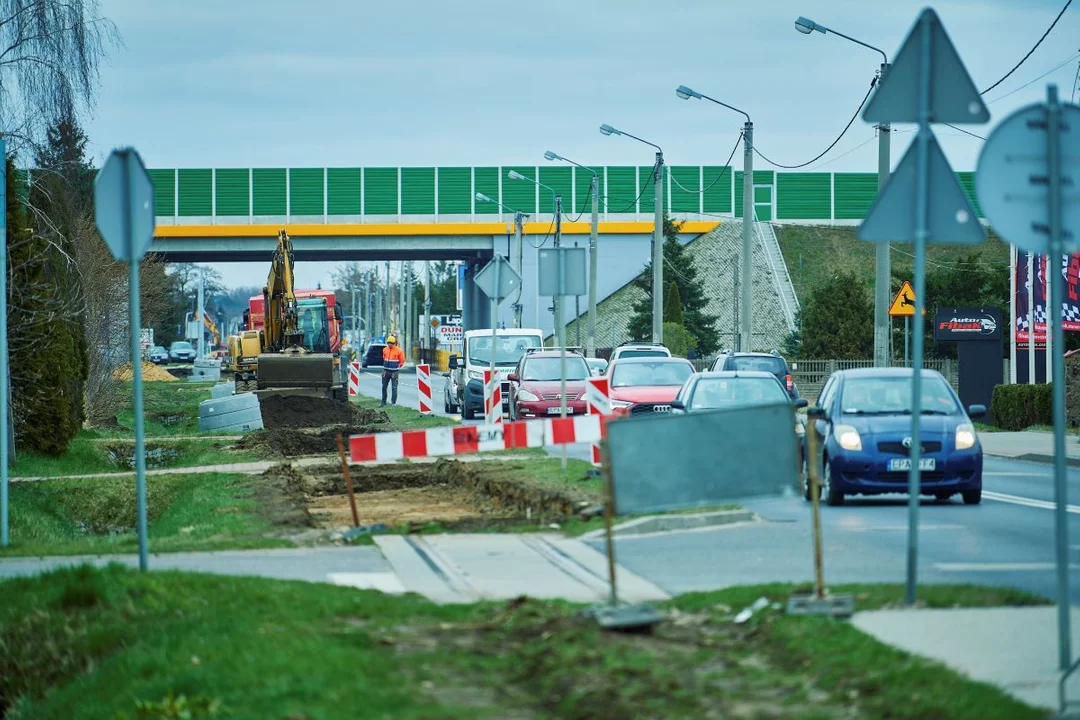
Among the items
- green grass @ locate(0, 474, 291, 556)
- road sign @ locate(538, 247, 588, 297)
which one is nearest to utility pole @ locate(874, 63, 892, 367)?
road sign @ locate(538, 247, 588, 297)

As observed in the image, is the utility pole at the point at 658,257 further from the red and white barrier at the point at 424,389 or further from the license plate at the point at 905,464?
the license plate at the point at 905,464

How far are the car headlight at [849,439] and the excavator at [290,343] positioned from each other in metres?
23.9

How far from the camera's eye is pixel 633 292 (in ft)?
316

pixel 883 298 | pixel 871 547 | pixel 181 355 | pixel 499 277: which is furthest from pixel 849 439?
pixel 181 355

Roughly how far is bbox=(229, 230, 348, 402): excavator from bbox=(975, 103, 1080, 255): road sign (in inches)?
1297

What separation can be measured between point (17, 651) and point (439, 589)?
2.74m

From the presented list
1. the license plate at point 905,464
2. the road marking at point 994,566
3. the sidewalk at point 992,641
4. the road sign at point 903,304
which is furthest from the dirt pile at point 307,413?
the sidewalk at point 992,641

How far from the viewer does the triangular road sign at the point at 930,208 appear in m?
8.90

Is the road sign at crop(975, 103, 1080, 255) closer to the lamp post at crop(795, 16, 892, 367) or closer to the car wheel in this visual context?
the car wheel

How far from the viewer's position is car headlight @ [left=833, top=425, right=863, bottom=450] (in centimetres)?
1738

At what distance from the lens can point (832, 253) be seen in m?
99.1

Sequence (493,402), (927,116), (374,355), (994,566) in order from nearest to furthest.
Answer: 1. (927,116)
2. (994,566)
3. (493,402)
4. (374,355)

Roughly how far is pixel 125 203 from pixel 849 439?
9.13 meters

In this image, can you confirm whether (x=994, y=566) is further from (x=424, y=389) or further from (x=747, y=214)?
(x=747, y=214)
